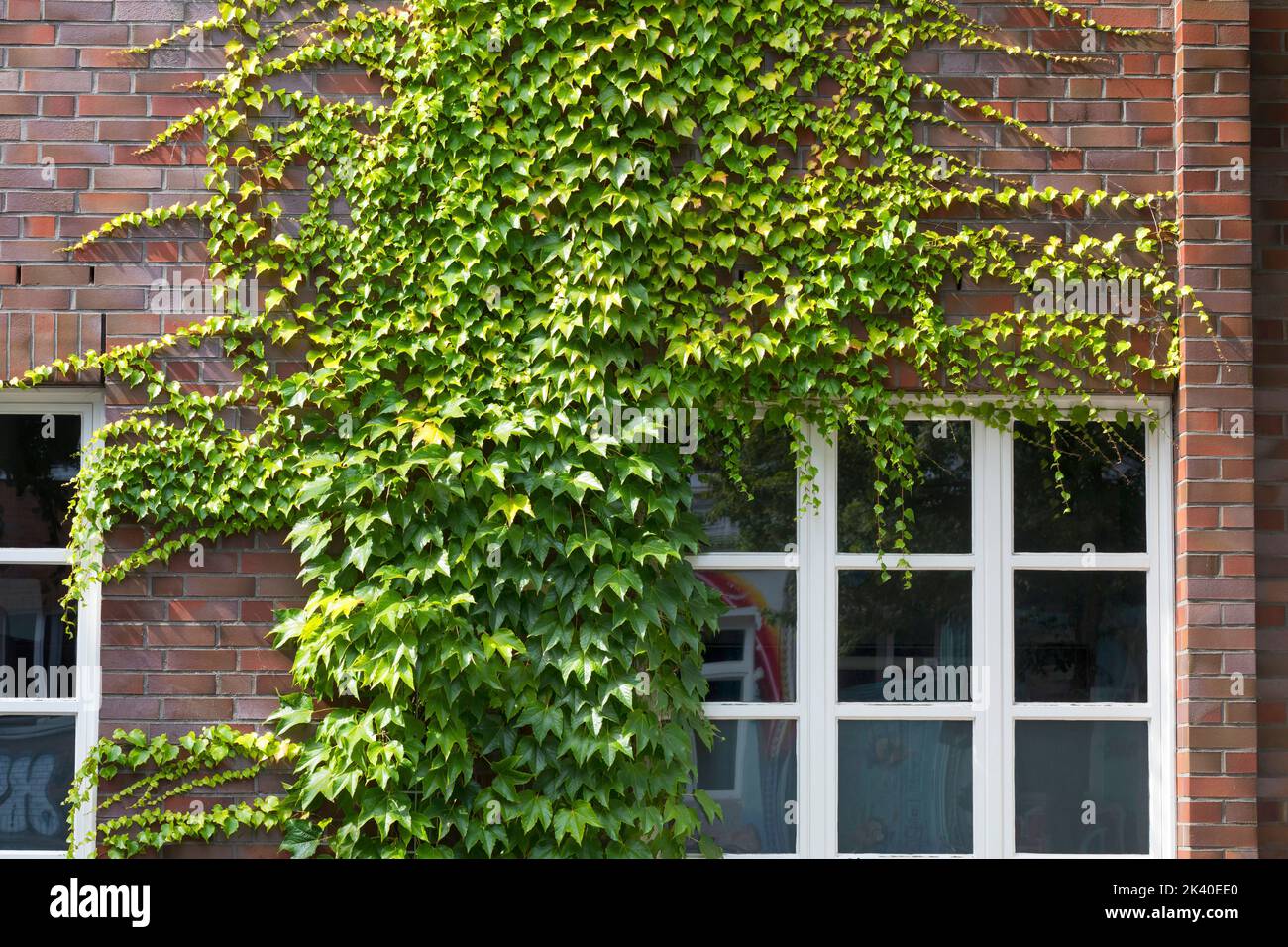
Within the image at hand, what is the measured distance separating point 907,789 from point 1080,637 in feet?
2.67

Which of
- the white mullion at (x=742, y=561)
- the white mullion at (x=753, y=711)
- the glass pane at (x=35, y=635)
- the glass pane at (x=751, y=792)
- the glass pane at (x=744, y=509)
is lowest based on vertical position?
the glass pane at (x=751, y=792)

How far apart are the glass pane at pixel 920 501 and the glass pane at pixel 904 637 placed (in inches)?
4.3

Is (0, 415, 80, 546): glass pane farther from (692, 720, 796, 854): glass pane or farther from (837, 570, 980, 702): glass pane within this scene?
(837, 570, 980, 702): glass pane

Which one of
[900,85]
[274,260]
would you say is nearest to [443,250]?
[274,260]

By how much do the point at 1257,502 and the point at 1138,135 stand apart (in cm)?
136

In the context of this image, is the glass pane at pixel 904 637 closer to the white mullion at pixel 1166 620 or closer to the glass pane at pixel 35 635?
the white mullion at pixel 1166 620

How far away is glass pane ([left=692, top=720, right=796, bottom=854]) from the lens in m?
4.38

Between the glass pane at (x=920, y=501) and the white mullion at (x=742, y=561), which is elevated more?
the glass pane at (x=920, y=501)

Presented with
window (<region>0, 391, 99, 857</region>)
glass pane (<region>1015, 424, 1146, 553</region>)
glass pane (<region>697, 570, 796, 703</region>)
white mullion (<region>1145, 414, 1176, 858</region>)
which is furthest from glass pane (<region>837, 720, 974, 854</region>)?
window (<region>0, 391, 99, 857</region>)

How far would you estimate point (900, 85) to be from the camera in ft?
14.6

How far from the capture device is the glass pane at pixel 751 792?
4375 millimetres

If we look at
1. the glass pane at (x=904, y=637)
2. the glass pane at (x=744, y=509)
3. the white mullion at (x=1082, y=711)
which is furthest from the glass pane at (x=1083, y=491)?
the glass pane at (x=744, y=509)

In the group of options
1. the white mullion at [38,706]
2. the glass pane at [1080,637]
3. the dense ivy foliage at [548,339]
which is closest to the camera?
the dense ivy foliage at [548,339]

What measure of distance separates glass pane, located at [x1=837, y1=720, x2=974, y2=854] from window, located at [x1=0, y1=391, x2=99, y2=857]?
2.62 meters
